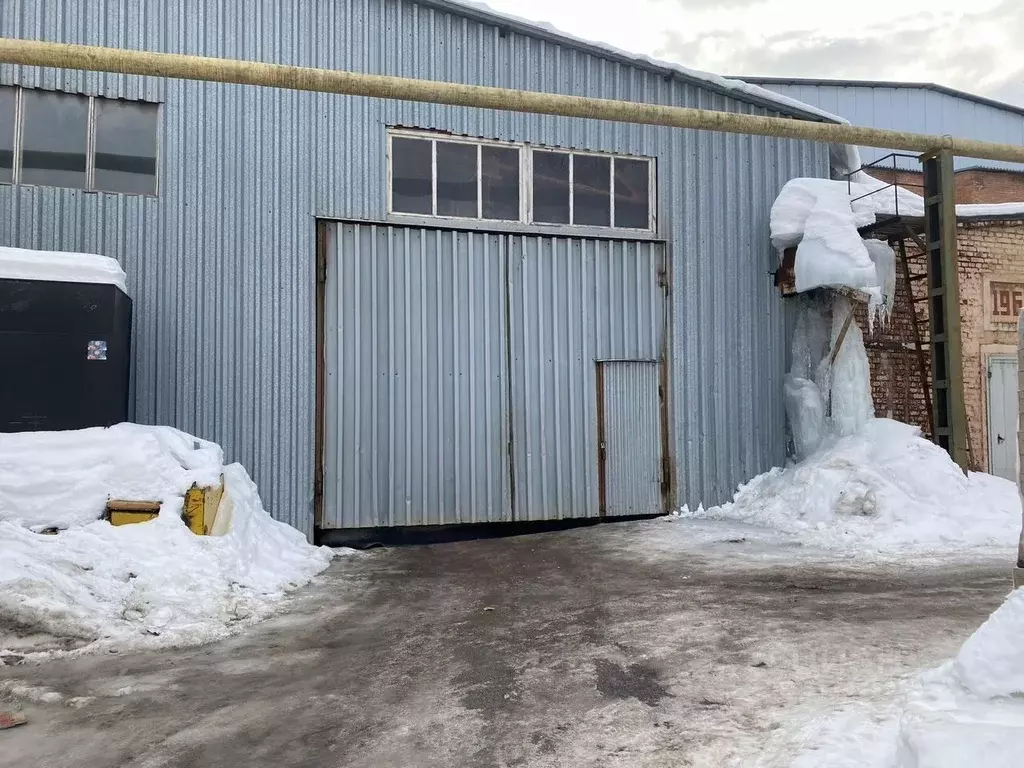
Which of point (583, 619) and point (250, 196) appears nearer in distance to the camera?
point (583, 619)

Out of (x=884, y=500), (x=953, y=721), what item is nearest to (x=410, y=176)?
(x=884, y=500)

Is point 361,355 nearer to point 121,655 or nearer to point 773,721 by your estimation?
point 121,655

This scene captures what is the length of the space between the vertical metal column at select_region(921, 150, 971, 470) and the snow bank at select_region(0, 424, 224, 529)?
840cm

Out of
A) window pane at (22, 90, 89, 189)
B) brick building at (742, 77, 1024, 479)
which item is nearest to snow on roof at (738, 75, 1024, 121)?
brick building at (742, 77, 1024, 479)

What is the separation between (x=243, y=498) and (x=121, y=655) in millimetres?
2984

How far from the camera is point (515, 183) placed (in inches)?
363

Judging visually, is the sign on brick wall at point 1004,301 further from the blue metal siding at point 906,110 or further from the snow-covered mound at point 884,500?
the blue metal siding at point 906,110

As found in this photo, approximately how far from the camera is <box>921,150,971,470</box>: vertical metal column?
881 cm

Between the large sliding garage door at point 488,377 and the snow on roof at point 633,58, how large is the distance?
2.40 meters

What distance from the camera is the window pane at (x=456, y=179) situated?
897cm

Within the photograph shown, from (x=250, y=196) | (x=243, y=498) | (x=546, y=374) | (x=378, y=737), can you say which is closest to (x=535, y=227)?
(x=546, y=374)

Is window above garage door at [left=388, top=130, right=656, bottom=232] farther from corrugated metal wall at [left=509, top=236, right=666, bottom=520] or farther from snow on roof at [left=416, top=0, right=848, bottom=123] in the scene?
snow on roof at [left=416, top=0, right=848, bottom=123]

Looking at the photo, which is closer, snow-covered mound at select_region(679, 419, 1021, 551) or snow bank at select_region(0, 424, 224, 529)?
snow bank at select_region(0, 424, 224, 529)

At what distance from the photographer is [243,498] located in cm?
739
